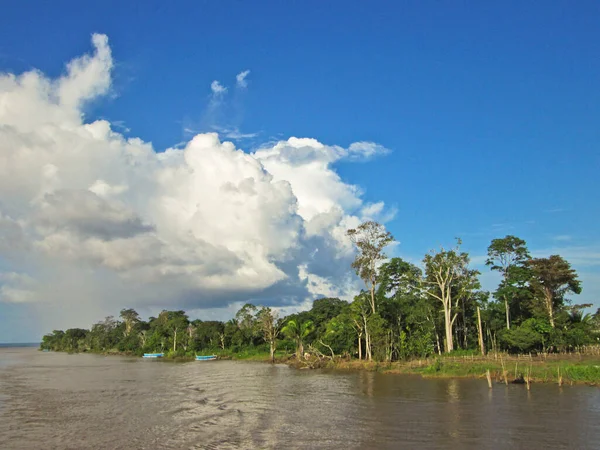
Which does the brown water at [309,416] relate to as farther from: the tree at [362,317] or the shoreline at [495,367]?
the tree at [362,317]

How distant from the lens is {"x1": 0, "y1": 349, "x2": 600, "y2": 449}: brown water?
17.4 metres

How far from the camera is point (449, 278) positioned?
156 ft

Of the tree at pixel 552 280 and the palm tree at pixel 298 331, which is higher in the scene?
the tree at pixel 552 280

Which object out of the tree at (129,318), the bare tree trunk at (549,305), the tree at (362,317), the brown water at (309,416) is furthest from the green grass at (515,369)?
the tree at (129,318)

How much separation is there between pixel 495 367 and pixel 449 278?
Answer: 50.8 ft

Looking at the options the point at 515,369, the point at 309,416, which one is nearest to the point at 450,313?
the point at 515,369

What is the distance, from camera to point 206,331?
263 ft

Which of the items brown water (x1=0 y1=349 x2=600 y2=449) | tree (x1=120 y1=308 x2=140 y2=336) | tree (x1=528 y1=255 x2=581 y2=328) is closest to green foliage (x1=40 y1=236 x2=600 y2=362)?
tree (x1=528 y1=255 x2=581 y2=328)

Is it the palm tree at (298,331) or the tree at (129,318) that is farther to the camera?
the tree at (129,318)

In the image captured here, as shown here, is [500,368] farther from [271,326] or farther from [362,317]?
[271,326]

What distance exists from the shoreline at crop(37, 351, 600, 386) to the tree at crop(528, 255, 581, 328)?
33.1 ft

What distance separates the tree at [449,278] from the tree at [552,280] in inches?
259

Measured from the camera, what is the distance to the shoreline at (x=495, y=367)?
2839cm

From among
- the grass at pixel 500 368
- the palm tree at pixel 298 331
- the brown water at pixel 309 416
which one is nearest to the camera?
the brown water at pixel 309 416
